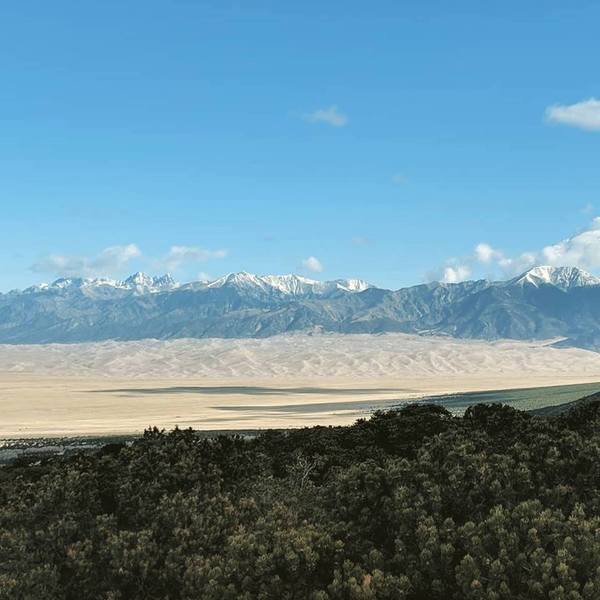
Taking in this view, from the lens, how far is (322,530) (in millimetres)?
17141

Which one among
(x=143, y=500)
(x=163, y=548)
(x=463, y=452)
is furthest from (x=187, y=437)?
(x=463, y=452)

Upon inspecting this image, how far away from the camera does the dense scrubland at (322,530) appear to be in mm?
14289

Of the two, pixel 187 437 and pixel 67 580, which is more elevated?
pixel 187 437

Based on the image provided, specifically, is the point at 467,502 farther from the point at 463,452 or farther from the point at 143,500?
the point at 143,500

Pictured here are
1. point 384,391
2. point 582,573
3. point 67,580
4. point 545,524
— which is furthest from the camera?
point 384,391

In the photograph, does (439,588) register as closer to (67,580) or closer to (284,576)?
(284,576)

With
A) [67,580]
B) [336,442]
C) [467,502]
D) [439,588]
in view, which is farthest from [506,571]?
[336,442]

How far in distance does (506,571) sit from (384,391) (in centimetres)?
17277

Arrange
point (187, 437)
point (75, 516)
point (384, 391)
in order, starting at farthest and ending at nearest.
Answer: point (384, 391) < point (187, 437) < point (75, 516)

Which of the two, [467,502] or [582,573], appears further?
[467,502]

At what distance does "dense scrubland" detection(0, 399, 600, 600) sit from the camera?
1429 centimetres

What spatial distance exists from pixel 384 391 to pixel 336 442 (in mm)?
152045

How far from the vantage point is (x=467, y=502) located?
1759 cm

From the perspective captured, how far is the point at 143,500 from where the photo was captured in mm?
20188
